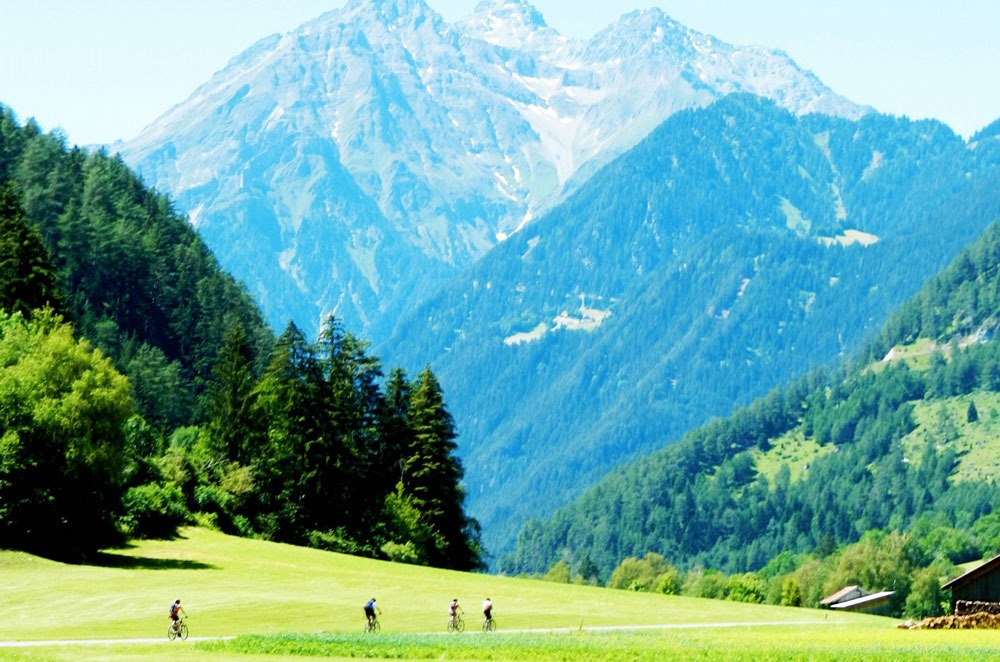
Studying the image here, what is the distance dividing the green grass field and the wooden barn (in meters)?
4.95

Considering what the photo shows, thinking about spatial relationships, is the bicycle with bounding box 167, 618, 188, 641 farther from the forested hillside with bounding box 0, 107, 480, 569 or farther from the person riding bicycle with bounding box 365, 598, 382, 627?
the forested hillside with bounding box 0, 107, 480, 569

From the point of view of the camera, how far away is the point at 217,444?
132000 mm

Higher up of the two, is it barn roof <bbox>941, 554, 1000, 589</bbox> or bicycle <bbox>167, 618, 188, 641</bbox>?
barn roof <bbox>941, 554, 1000, 589</bbox>

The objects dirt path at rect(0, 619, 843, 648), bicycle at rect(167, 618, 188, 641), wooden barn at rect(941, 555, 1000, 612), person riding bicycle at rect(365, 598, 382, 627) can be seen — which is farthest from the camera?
wooden barn at rect(941, 555, 1000, 612)

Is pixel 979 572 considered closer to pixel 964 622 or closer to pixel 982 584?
pixel 982 584

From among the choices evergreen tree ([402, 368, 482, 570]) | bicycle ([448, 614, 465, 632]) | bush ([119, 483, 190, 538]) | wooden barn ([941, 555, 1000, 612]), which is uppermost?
evergreen tree ([402, 368, 482, 570])

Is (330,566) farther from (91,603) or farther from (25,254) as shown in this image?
(25,254)

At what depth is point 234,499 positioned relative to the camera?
409ft

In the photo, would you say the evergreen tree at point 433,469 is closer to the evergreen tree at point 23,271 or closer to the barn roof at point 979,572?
the evergreen tree at point 23,271

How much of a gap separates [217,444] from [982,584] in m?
65.4

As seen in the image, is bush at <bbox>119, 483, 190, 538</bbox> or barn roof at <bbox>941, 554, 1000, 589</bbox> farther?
bush at <bbox>119, 483, 190, 538</bbox>

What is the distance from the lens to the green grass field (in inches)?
2441

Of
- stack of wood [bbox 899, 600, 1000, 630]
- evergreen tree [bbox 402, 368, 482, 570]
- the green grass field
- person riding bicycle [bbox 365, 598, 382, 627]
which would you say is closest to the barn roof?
the green grass field

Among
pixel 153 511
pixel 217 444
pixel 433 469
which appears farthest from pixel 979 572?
pixel 217 444
